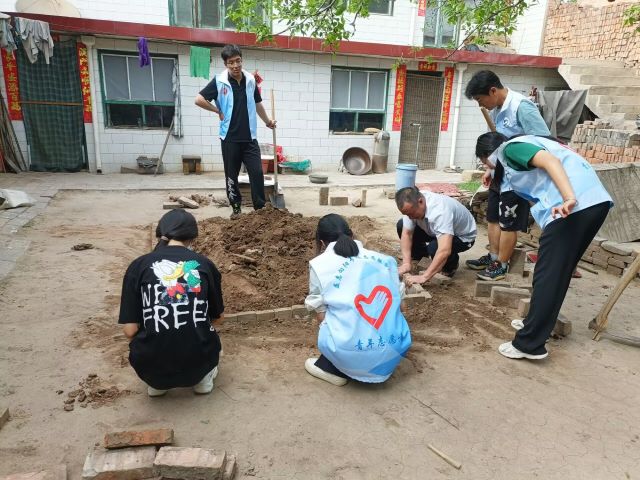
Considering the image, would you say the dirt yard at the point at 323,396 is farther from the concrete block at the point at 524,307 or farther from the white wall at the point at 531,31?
the white wall at the point at 531,31

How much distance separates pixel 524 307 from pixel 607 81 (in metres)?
10.8

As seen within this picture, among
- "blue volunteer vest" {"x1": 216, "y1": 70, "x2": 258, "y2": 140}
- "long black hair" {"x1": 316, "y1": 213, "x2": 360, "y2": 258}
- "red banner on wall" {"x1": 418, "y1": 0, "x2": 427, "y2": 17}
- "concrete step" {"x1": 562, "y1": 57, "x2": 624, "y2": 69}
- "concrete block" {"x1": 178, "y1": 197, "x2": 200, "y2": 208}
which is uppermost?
"red banner on wall" {"x1": 418, "y1": 0, "x2": 427, "y2": 17}

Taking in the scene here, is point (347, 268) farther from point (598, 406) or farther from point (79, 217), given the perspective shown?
point (79, 217)

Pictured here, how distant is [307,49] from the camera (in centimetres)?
1038

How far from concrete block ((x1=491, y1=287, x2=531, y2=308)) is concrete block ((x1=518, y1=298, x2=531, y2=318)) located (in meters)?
0.17

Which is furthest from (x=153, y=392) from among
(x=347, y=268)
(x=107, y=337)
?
(x=347, y=268)

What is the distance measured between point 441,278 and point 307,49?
7.74 m

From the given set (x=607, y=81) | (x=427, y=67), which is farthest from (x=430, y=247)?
(x=607, y=81)

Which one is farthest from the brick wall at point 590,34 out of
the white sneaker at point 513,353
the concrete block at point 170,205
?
the white sneaker at point 513,353

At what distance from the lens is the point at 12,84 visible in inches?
364

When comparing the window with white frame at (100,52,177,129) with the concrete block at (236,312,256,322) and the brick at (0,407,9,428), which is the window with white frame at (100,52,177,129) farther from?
the brick at (0,407,9,428)

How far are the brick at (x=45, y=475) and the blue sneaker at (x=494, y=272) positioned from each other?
11.5ft

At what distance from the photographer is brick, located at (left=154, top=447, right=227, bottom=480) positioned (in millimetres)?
1938

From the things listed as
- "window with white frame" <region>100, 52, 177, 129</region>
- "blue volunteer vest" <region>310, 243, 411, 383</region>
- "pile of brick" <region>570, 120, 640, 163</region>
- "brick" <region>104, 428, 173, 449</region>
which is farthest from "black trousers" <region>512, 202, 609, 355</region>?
"window with white frame" <region>100, 52, 177, 129</region>
